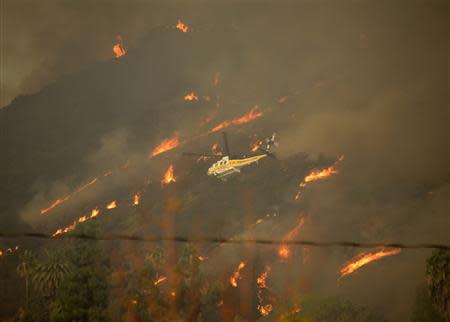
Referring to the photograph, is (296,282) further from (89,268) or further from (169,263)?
(89,268)

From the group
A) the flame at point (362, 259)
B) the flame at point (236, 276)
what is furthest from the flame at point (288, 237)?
the flame at point (362, 259)

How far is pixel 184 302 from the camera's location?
93250 millimetres

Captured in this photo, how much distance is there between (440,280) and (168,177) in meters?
148

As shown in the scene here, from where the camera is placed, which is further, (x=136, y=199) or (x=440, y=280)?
(x=136, y=199)

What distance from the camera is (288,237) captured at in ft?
550

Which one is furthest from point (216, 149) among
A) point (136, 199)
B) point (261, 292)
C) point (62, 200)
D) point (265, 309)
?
point (265, 309)

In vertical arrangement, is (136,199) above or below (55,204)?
below

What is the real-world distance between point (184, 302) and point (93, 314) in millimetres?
29494

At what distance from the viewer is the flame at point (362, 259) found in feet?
497

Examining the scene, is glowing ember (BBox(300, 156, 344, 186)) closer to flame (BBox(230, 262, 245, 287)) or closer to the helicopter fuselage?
flame (BBox(230, 262, 245, 287))

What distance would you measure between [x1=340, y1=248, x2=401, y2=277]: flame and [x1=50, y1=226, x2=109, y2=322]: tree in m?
95.7

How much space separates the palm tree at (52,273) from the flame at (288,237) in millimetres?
90163

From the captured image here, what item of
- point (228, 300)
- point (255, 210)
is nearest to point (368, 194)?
point (255, 210)

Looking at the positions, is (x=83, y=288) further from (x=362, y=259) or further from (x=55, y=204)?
(x=55, y=204)
